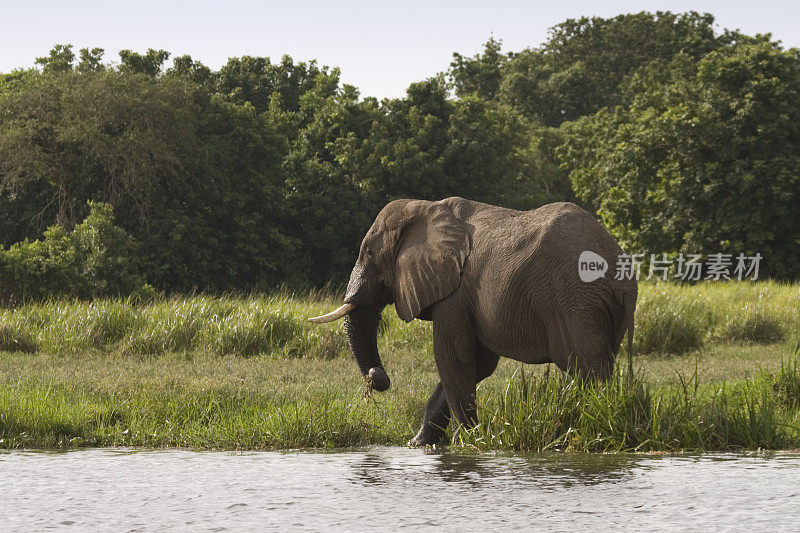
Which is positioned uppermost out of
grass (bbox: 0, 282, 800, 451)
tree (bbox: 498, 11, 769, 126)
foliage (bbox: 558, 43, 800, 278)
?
tree (bbox: 498, 11, 769, 126)

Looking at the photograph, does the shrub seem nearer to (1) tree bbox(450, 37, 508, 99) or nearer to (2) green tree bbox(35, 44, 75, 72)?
(2) green tree bbox(35, 44, 75, 72)

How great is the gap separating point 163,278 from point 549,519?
1211 inches

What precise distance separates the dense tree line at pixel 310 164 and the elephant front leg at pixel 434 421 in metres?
19.8

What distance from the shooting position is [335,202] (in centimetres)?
4016

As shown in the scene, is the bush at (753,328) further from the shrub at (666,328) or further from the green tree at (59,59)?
the green tree at (59,59)

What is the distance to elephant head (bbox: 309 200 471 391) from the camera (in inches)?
384

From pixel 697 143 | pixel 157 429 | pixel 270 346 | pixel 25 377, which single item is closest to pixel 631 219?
pixel 697 143

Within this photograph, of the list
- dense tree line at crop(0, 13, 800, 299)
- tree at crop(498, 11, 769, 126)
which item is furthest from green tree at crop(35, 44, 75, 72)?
tree at crop(498, 11, 769, 126)

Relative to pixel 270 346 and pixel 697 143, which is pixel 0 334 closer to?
pixel 270 346

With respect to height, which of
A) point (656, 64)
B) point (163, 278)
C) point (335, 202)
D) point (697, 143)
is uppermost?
point (656, 64)

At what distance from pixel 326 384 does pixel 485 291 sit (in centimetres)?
482

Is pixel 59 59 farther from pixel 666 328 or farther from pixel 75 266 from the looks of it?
pixel 666 328

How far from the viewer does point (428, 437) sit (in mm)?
10188

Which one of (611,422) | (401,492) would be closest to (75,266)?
(611,422)
